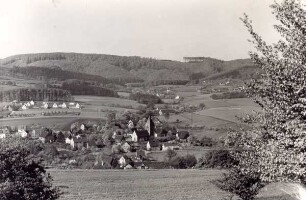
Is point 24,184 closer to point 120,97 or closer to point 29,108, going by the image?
point 29,108

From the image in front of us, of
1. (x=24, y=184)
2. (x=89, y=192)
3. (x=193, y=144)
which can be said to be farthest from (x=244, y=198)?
(x=193, y=144)

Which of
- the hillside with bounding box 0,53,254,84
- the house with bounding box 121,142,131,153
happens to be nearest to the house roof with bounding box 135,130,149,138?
the house with bounding box 121,142,131,153

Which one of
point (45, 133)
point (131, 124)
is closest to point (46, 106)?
point (45, 133)

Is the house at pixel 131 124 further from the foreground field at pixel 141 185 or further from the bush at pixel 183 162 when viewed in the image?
the foreground field at pixel 141 185

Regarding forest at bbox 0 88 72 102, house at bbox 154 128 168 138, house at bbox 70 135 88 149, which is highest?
forest at bbox 0 88 72 102

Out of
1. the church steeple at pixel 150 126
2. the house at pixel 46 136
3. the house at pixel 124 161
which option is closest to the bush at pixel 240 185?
the house at pixel 124 161

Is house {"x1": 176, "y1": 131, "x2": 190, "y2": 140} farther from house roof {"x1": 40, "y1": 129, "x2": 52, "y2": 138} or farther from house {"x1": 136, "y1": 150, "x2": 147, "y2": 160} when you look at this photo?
house roof {"x1": 40, "y1": 129, "x2": 52, "y2": 138}
